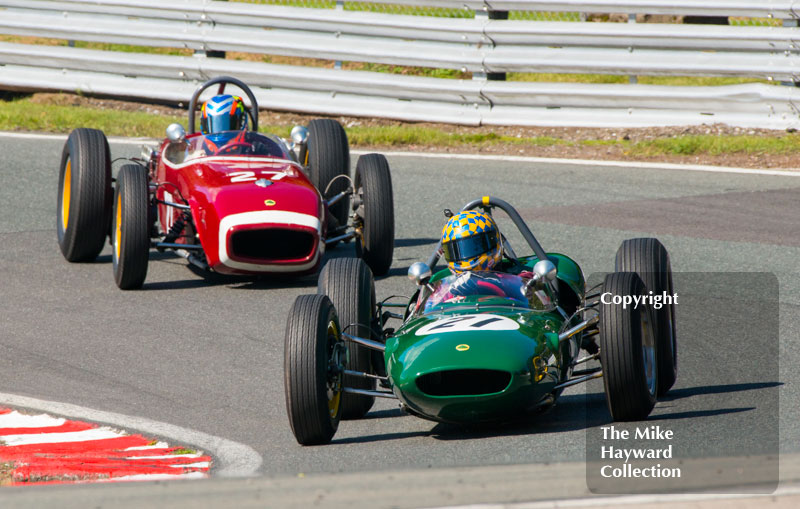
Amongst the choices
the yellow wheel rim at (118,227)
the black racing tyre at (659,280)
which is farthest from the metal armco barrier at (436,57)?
the black racing tyre at (659,280)

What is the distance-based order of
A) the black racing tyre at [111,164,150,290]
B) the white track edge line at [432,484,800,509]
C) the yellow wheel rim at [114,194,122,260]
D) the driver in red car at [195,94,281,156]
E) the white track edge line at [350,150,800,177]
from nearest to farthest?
the white track edge line at [432,484,800,509] → the black racing tyre at [111,164,150,290] → the yellow wheel rim at [114,194,122,260] → the driver in red car at [195,94,281,156] → the white track edge line at [350,150,800,177]

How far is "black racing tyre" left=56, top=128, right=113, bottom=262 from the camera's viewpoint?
34.1ft

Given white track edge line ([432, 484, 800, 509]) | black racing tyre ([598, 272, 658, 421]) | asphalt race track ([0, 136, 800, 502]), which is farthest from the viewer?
asphalt race track ([0, 136, 800, 502])

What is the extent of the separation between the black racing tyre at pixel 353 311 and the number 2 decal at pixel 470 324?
0.55 meters

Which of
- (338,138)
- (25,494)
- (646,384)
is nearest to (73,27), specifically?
(338,138)

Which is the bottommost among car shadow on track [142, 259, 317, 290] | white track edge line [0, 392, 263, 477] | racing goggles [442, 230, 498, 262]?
car shadow on track [142, 259, 317, 290]

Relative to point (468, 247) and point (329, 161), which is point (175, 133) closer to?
point (329, 161)

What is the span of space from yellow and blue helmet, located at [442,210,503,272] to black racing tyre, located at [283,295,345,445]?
42.8 inches

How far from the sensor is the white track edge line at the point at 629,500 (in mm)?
3711

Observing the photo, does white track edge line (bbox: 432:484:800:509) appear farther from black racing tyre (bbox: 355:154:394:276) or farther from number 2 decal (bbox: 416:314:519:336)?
black racing tyre (bbox: 355:154:394:276)

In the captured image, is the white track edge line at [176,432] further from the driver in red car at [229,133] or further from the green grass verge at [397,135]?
the green grass verge at [397,135]

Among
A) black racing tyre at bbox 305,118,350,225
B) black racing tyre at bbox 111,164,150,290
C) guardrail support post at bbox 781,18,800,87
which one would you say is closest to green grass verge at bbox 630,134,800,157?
guardrail support post at bbox 781,18,800,87

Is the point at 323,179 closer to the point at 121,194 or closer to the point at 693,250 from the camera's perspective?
the point at 121,194

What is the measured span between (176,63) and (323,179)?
217 inches
